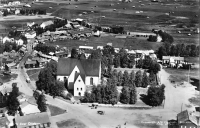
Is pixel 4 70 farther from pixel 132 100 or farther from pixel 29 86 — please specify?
pixel 132 100

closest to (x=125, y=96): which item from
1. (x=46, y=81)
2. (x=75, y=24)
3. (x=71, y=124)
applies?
(x=71, y=124)

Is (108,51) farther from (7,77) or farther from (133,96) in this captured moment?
(133,96)

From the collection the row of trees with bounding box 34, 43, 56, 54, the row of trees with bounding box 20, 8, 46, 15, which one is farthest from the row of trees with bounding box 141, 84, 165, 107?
the row of trees with bounding box 20, 8, 46, 15

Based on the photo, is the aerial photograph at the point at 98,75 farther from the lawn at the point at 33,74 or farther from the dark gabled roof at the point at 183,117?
the dark gabled roof at the point at 183,117

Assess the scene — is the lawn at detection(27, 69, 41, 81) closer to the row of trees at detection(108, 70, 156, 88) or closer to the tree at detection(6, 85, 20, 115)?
the tree at detection(6, 85, 20, 115)

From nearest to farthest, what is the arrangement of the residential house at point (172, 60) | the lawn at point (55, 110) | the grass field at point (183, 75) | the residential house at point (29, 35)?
the lawn at point (55, 110) < the grass field at point (183, 75) < the residential house at point (172, 60) < the residential house at point (29, 35)

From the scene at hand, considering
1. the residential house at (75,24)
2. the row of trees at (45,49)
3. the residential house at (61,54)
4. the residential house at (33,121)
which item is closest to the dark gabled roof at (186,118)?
the residential house at (33,121)

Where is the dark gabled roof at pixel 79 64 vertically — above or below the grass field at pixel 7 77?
above
